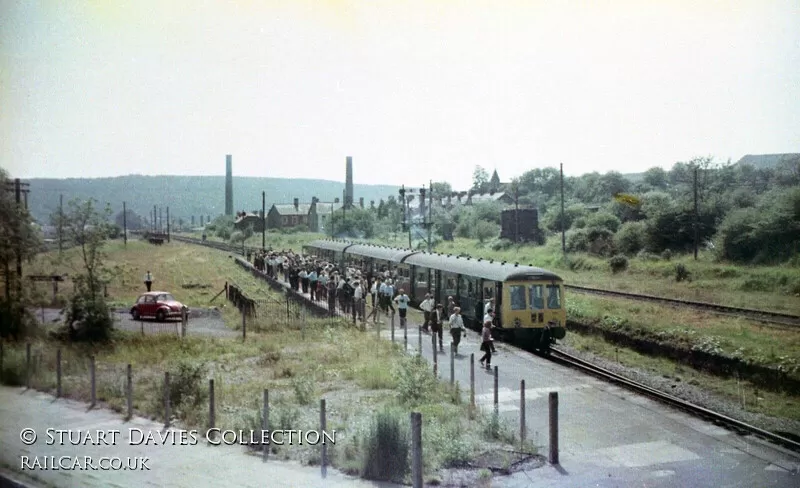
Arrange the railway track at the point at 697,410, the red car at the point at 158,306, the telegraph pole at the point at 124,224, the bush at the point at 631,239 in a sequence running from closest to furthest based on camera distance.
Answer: the railway track at the point at 697,410, the telegraph pole at the point at 124,224, the red car at the point at 158,306, the bush at the point at 631,239

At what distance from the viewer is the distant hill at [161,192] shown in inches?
574

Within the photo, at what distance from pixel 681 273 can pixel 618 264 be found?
6.42 meters

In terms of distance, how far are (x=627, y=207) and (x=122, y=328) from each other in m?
40.8

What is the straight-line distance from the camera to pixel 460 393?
1238 cm

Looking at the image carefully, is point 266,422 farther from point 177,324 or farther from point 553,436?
point 177,324

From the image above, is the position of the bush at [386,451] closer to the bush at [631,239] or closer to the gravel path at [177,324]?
the gravel path at [177,324]

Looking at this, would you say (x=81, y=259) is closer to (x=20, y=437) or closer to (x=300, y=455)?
(x=20, y=437)

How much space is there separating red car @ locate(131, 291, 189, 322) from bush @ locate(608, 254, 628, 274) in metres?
22.6

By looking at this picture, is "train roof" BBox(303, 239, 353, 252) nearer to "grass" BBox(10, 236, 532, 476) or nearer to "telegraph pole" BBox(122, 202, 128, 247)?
"grass" BBox(10, 236, 532, 476)

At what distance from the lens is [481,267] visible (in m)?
21.6

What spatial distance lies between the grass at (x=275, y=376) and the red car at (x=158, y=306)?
1.14ft

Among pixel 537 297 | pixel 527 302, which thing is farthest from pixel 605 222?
pixel 527 302

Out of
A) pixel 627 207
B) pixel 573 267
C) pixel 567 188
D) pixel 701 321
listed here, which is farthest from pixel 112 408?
pixel 567 188

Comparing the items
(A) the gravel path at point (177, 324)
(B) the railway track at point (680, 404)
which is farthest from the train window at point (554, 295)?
(A) the gravel path at point (177, 324)
